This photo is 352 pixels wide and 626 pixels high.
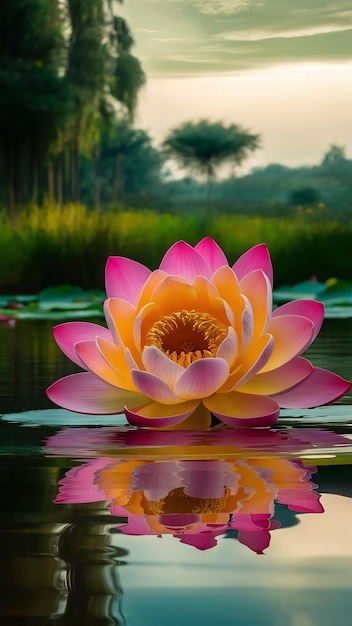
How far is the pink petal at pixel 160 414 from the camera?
0.90 meters

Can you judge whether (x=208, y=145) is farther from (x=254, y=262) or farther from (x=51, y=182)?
(x=254, y=262)

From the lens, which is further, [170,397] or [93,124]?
[93,124]

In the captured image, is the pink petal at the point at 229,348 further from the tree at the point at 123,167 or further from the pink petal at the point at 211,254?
the tree at the point at 123,167

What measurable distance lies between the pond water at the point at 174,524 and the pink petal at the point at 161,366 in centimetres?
5

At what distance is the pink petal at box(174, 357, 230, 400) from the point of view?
0.87m

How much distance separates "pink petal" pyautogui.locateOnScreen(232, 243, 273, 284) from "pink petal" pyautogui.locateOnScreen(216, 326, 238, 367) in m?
0.14

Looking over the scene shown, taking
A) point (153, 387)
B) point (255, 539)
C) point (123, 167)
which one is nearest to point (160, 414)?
point (153, 387)

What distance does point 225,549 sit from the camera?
525 mm

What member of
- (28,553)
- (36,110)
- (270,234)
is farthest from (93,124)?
(28,553)

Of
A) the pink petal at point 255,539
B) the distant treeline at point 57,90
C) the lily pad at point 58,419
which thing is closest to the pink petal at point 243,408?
the lily pad at point 58,419

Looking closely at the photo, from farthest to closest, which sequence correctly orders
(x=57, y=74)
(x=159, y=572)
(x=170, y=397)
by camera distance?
(x=57, y=74)
(x=170, y=397)
(x=159, y=572)

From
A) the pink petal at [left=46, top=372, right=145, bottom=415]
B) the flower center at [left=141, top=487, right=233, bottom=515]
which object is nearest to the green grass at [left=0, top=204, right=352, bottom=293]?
the pink petal at [left=46, top=372, right=145, bottom=415]

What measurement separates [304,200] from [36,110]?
1.63 metres

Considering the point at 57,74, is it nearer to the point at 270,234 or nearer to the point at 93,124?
the point at 93,124
